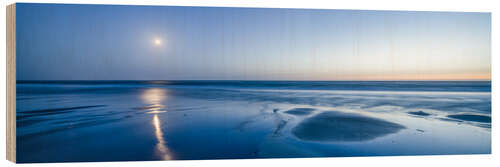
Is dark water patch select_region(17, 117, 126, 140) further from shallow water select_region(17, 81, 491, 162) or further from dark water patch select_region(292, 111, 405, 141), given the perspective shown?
dark water patch select_region(292, 111, 405, 141)

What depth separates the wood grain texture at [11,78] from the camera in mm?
2676

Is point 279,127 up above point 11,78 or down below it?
below

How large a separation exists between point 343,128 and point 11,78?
496 cm

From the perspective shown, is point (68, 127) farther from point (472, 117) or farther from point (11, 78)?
point (472, 117)

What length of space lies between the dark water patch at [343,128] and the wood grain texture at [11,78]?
3.99 meters

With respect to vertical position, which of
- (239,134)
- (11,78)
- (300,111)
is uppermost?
(11,78)

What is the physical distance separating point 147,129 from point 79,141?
88 cm

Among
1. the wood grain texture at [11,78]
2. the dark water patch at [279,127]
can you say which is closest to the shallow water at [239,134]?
the dark water patch at [279,127]

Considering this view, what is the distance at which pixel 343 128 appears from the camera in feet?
11.1

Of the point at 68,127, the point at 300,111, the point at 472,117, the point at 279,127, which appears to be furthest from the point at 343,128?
the point at 68,127

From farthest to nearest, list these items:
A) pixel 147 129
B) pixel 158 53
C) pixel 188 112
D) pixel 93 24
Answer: pixel 188 112
pixel 158 53
pixel 93 24
pixel 147 129

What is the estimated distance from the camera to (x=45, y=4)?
3.05 metres

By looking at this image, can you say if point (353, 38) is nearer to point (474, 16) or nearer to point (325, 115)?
point (325, 115)
